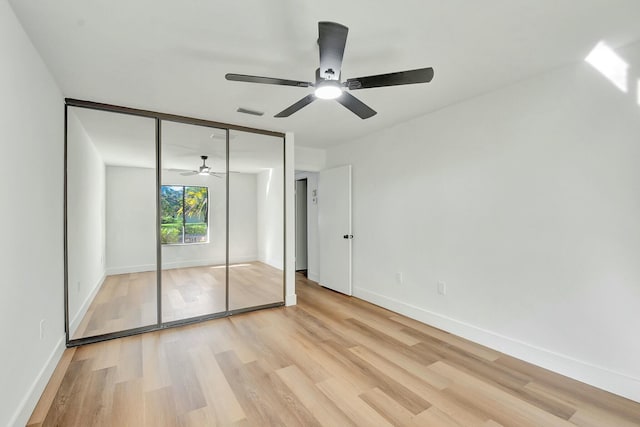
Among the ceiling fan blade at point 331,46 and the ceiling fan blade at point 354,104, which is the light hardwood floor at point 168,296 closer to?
the ceiling fan blade at point 354,104

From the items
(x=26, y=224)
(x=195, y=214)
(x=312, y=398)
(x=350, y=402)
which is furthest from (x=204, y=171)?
(x=350, y=402)

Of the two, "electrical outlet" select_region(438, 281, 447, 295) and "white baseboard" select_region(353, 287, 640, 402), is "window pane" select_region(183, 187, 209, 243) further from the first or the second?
"electrical outlet" select_region(438, 281, 447, 295)

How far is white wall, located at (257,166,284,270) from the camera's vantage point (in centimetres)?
403

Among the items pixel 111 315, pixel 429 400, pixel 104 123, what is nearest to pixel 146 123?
pixel 104 123

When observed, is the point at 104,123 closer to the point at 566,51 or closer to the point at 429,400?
the point at 429,400

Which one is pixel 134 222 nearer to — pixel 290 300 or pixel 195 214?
pixel 195 214

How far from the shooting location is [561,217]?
239 centimetres

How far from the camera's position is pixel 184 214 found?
3549mm

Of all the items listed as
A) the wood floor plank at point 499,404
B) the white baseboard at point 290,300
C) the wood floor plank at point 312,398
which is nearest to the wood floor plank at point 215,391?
the wood floor plank at point 312,398

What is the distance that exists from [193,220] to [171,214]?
257 mm

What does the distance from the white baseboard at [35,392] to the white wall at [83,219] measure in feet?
1.68

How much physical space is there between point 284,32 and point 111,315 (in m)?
3.45

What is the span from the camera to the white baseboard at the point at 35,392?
173 centimetres

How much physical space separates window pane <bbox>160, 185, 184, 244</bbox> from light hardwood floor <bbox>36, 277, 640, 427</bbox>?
3.62 feet
